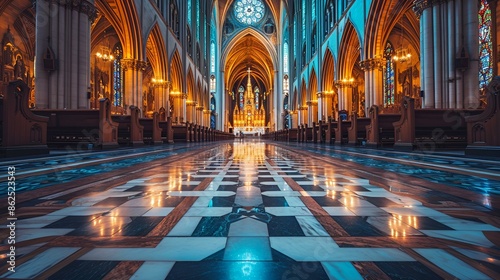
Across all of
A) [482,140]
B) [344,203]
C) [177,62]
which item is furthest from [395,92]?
[344,203]

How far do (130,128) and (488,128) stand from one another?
10530mm

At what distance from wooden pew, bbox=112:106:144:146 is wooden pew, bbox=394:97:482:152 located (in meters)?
9.05

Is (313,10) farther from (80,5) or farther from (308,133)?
(80,5)

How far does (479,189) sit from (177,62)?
22.4m

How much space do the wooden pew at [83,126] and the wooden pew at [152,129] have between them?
4184 mm

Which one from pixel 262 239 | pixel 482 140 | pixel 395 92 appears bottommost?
pixel 262 239

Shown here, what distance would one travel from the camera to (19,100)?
4.96 metres

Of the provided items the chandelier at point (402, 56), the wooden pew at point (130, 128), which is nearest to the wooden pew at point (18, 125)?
the wooden pew at point (130, 128)

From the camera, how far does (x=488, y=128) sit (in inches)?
198

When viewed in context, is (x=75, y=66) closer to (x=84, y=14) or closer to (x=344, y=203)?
(x=84, y=14)

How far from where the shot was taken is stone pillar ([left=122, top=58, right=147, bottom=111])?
14.5m

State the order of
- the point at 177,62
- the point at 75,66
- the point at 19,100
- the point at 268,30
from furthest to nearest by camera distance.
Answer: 1. the point at 268,30
2. the point at 177,62
3. the point at 75,66
4. the point at 19,100

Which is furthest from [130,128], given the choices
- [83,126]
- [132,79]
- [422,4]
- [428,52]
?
[422,4]

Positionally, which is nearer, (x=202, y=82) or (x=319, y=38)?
(x=319, y=38)
